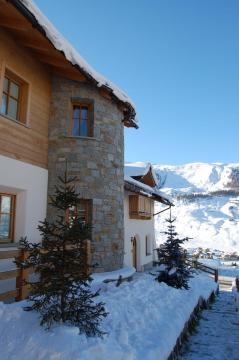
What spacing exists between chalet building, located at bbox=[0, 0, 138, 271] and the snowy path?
2994mm

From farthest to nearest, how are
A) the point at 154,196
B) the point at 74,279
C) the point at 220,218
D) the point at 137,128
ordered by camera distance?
the point at 220,218, the point at 154,196, the point at 137,128, the point at 74,279

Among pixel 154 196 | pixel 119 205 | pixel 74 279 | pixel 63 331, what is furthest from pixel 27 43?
pixel 154 196

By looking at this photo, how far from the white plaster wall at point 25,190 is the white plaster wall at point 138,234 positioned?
18.6 ft

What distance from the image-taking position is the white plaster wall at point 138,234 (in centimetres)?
1384

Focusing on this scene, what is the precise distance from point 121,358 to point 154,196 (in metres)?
12.6

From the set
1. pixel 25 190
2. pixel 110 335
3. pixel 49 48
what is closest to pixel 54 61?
pixel 49 48

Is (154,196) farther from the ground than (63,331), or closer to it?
farther from the ground

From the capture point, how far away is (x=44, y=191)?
8883 mm

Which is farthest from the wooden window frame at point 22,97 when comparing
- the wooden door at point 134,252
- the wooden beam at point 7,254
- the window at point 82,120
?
the wooden door at point 134,252

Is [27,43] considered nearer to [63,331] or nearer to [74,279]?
[74,279]

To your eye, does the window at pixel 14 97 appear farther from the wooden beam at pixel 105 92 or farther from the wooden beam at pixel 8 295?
the wooden beam at pixel 8 295

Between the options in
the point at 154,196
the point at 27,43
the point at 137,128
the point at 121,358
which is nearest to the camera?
the point at 121,358

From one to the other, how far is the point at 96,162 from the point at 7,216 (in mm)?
2946

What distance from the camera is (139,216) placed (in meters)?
14.4
